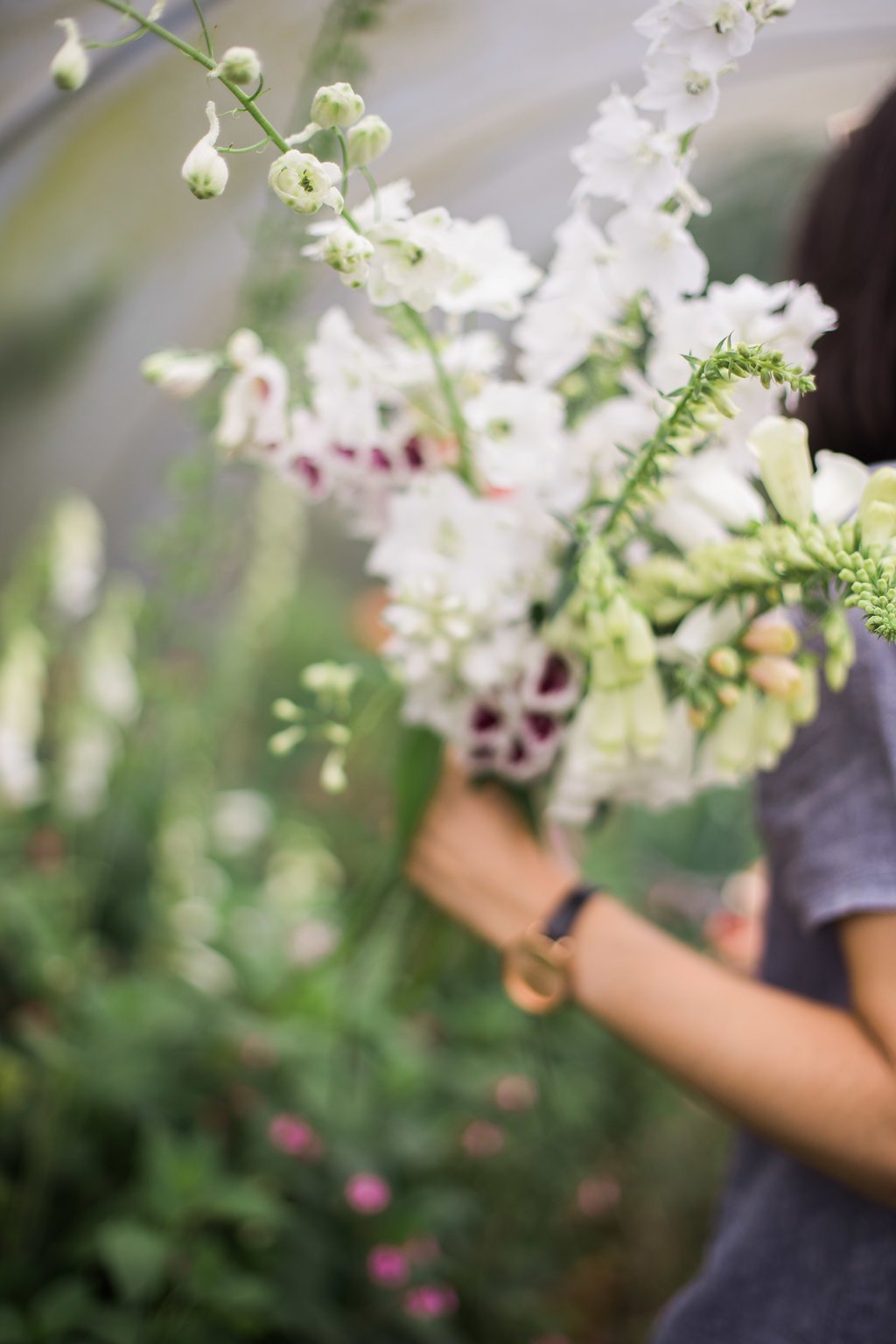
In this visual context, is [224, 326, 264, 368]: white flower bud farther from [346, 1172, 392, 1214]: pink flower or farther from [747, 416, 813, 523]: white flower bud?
[346, 1172, 392, 1214]: pink flower

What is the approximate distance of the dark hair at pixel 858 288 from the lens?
71 centimetres

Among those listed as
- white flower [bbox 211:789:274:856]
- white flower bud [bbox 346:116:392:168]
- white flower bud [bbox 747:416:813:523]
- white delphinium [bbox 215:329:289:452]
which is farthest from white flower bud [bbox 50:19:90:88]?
white flower [bbox 211:789:274:856]

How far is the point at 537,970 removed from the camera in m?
0.76

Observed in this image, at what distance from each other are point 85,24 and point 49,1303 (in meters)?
1.20

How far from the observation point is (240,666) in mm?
2131

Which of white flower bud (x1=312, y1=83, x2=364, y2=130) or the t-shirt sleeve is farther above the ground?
white flower bud (x1=312, y1=83, x2=364, y2=130)

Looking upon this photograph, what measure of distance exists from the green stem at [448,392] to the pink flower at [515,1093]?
45.9 inches

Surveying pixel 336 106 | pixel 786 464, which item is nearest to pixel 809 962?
pixel 786 464

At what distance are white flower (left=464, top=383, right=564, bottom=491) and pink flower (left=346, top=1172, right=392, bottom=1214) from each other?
95 centimetres

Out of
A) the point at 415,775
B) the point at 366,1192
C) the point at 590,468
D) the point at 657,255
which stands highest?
the point at 657,255

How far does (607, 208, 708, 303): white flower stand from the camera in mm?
528

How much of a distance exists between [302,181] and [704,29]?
20 cm

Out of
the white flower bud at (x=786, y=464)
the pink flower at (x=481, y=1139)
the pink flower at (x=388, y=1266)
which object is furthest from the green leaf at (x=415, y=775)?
the pink flower at (x=481, y=1139)

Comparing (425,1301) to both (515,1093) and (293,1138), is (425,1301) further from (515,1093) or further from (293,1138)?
(515,1093)
